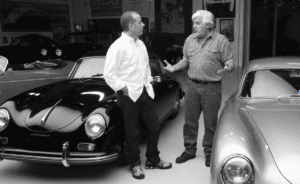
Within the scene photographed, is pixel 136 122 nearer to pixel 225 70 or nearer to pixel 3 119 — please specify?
pixel 225 70

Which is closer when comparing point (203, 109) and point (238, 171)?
point (238, 171)

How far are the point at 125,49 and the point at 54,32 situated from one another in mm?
15562

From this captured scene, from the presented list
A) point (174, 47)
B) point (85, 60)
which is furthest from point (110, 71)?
point (174, 47)

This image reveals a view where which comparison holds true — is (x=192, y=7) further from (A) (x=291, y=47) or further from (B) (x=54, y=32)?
(B) (x=54, y=32)

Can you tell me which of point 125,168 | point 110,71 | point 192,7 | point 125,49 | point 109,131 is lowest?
point 125,168

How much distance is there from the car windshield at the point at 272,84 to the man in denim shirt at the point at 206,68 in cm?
32

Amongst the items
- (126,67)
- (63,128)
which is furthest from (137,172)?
(126,67)

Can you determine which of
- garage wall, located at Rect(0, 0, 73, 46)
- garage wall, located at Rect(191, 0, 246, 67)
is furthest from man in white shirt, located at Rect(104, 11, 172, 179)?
garage wall, located at Rect(0, 0, 73, 46)

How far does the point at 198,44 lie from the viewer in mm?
3953

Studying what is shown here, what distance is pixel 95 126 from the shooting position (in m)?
3.45

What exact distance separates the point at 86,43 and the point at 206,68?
9.50 m

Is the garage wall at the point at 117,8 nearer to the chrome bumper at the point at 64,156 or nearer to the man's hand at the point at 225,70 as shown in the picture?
the man's hand at the point at 225,70

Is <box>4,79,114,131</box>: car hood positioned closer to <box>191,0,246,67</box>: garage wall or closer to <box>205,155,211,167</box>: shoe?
<box>205,155,211,167</box>: shoe

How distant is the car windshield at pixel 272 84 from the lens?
134 inches
